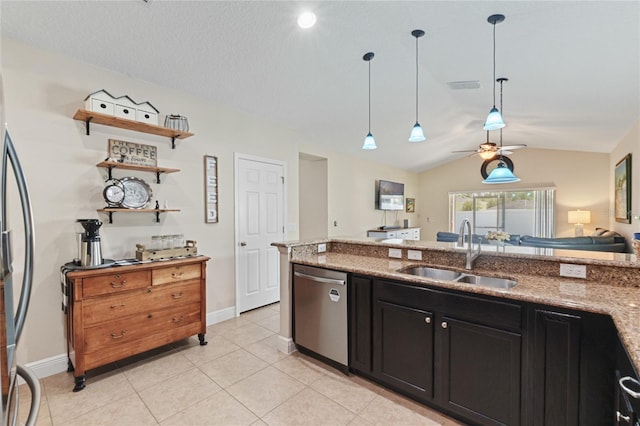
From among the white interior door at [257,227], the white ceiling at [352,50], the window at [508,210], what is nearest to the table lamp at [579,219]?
the window at [508,210]

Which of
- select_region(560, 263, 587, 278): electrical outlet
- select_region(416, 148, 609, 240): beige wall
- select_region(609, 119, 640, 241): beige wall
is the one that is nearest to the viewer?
select_region(560, 263, 587, 278): electrical outlet

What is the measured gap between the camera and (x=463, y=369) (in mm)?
1896

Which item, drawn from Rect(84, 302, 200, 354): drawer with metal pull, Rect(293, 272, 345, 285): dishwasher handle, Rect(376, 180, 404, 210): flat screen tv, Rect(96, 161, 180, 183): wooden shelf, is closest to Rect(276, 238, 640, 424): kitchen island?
Rect(293, 272, 345, 285): dishwasher handle

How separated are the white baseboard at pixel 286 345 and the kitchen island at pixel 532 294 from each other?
505mm

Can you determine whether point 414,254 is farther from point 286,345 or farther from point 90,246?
point 90,246

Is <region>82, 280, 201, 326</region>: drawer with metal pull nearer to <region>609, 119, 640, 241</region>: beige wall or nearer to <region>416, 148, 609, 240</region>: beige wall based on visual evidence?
<region>609, 119, 640, 241</region>: beige wall

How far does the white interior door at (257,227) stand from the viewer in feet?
13.1

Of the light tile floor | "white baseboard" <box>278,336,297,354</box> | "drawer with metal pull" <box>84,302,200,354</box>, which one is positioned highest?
"drawer with metal pull" <box>84,302,200,354</box>

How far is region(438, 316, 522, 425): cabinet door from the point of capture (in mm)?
1718

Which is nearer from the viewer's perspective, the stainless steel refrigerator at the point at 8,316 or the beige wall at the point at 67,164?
the stainless steel refrigerator at the point at 8,316

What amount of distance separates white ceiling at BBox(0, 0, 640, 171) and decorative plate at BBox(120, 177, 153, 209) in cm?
95

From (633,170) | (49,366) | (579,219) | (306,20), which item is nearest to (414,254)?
(306,20)

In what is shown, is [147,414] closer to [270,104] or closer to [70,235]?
[70,235]

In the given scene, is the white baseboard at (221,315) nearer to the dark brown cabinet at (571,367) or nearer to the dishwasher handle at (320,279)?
the dishwasher handle at (320,279)
